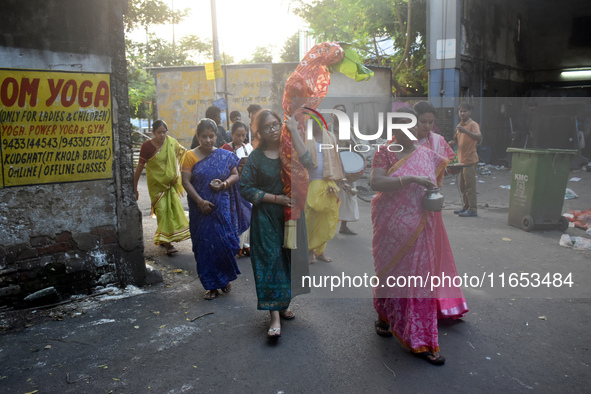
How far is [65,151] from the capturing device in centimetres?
416

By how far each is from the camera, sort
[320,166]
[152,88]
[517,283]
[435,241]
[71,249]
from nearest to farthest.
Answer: [435,241] → [71,249] → [517,283] → [320,166] → [152,88]

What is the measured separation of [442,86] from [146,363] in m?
12.3

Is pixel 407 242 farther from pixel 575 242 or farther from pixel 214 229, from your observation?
pixel 575 242

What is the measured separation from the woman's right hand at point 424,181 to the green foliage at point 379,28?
13.9 meters

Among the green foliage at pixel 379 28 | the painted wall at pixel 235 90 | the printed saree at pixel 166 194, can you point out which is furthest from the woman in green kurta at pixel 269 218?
the green foliage at pixel 379 28

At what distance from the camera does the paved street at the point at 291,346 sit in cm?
289

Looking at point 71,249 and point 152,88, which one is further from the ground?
point 152,88

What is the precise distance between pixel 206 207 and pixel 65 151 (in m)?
1.34

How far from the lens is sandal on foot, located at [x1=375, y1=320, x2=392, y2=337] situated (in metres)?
3.52

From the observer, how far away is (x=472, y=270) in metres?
5.06

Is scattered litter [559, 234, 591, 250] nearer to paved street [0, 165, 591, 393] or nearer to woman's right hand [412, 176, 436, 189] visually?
paved street [0, 165, 591, 393]

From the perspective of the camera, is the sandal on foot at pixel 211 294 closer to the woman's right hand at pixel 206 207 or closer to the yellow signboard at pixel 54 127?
the woman's right hand at pixel 206 207

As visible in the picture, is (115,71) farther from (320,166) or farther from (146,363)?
(146,363)

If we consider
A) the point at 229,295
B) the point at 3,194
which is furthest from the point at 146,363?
the point at 3,194
